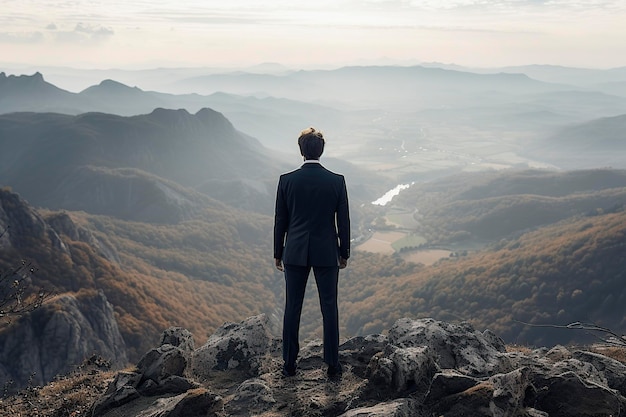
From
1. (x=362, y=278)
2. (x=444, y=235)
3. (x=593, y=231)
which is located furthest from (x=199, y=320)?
(x=444, y=235)

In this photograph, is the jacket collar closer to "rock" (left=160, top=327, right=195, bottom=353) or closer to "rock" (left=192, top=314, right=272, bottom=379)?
"rock" (left=192, top=314, right=272, bottom=379)

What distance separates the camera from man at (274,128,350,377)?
8.35 m

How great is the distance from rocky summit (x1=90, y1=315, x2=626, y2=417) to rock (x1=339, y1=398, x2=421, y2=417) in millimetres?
19

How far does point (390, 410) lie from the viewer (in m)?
6.89

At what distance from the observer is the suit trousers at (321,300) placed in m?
8.48

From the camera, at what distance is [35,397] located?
10352mm

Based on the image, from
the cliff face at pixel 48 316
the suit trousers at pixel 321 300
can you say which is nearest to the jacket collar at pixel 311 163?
the suit trousers at pixel 321 300

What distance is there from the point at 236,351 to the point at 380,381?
166 inches

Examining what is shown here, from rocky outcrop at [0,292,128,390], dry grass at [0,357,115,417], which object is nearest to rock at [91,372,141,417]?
dry grass at [0,357,115,417]

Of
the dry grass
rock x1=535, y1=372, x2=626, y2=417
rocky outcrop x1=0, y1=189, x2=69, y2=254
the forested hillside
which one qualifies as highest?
rock x1=535, y1=372, x2=626, y2=417

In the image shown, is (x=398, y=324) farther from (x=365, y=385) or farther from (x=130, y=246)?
(x=130, y=246)

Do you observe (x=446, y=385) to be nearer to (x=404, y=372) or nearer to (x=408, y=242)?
(x=404, y=372)

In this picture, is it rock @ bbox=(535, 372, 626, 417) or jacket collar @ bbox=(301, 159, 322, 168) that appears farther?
jacket collar @ bbox=(301, 159, 322, 168)

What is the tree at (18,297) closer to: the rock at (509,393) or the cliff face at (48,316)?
the rock at (509,393)
